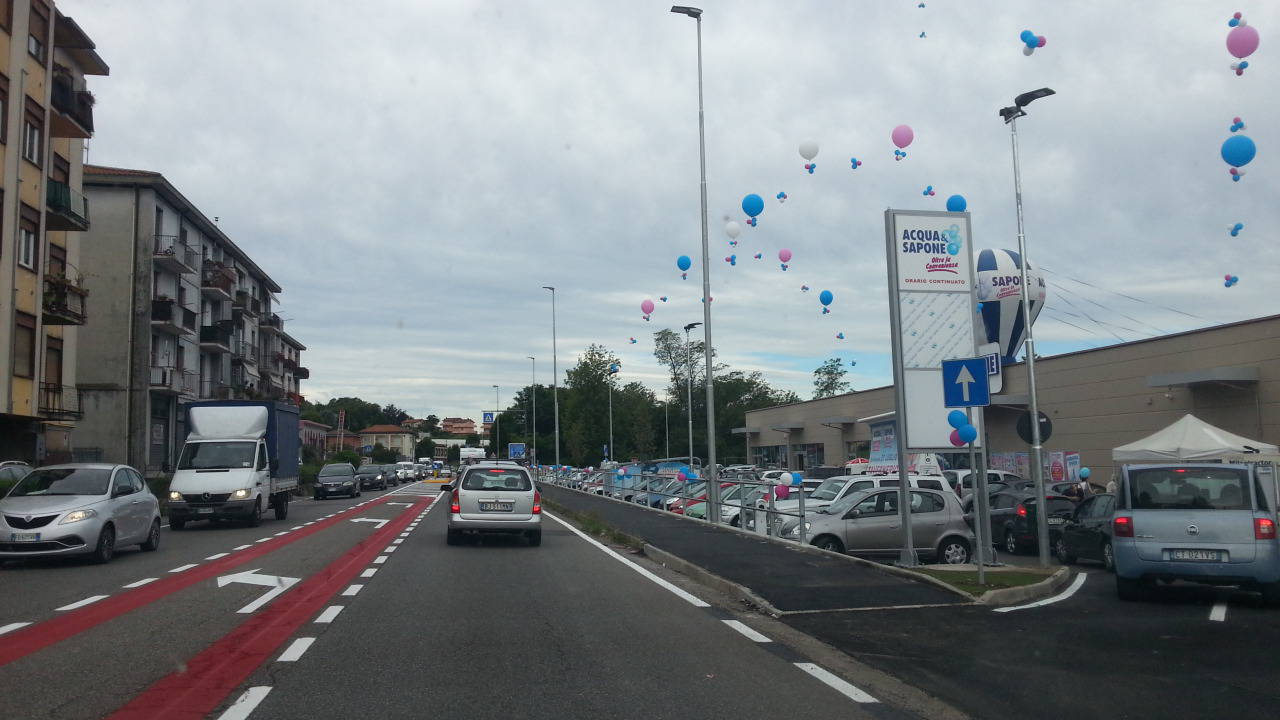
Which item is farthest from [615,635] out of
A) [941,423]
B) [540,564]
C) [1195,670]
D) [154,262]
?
[154,262]

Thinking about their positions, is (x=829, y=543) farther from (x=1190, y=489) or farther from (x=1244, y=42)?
(x=1244, y=42)

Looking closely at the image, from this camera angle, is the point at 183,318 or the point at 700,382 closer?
the point at 183,318

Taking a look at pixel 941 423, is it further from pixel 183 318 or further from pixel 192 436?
pixel 183 318

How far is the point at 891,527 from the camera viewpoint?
55.0 feet

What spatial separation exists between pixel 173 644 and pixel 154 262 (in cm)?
4611

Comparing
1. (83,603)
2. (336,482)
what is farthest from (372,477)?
(83,603)

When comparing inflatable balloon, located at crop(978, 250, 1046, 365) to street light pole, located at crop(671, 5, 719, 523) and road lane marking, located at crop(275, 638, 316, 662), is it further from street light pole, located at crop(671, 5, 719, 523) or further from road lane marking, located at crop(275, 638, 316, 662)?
road lane marking, located at crop(275, 638, 316, 662)

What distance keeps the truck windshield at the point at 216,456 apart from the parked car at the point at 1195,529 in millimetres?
18543

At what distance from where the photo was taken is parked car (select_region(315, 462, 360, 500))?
4278 centimetres

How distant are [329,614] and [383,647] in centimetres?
195

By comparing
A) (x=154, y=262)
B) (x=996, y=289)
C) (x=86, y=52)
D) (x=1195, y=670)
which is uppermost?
(x=86, y=52)

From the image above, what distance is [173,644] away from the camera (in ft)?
26.9

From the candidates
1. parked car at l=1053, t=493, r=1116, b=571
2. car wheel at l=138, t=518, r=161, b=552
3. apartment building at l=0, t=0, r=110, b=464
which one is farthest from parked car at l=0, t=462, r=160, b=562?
apartment building at l=0, t=0, r=110, b=464

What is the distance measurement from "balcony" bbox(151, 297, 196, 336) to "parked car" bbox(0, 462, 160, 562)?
34.7 metres
